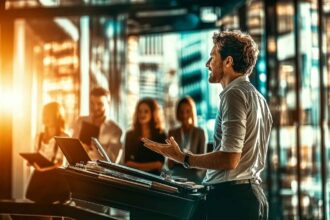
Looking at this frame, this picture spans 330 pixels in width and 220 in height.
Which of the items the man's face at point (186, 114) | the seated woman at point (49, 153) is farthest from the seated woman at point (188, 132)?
the seated woman at point (49, 153)

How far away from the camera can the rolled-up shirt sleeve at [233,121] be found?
3018 mm

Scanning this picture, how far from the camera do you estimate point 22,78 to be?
37.7 ft

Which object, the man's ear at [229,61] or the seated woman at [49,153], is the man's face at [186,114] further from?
the man's ear at [229,61]

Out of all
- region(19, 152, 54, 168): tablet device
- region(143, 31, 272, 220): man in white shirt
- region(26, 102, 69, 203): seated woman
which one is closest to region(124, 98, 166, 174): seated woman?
region(26, 102, 69, 203): seated woman

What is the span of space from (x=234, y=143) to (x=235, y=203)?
0.30 m

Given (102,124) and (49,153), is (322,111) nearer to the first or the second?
(102,124)

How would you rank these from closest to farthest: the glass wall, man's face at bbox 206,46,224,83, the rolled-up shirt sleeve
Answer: the rolled-up shirt sleeve, man's face at bbox 206,46,224,83, the glass wall

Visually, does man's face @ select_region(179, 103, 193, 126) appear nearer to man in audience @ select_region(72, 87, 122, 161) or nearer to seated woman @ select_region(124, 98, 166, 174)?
seated woman @ select_region(124, 98, 166, 174)

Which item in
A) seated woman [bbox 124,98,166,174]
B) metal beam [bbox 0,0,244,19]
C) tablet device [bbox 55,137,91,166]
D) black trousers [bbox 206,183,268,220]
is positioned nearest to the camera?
black trousers [bbox 206,183,268,220]

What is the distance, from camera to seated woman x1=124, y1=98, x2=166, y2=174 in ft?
21.8

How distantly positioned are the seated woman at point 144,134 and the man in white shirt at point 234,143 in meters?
3.39

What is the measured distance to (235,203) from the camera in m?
3.14

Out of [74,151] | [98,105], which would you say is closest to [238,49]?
[74,151]

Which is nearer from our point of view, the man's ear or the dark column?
the man's ear
